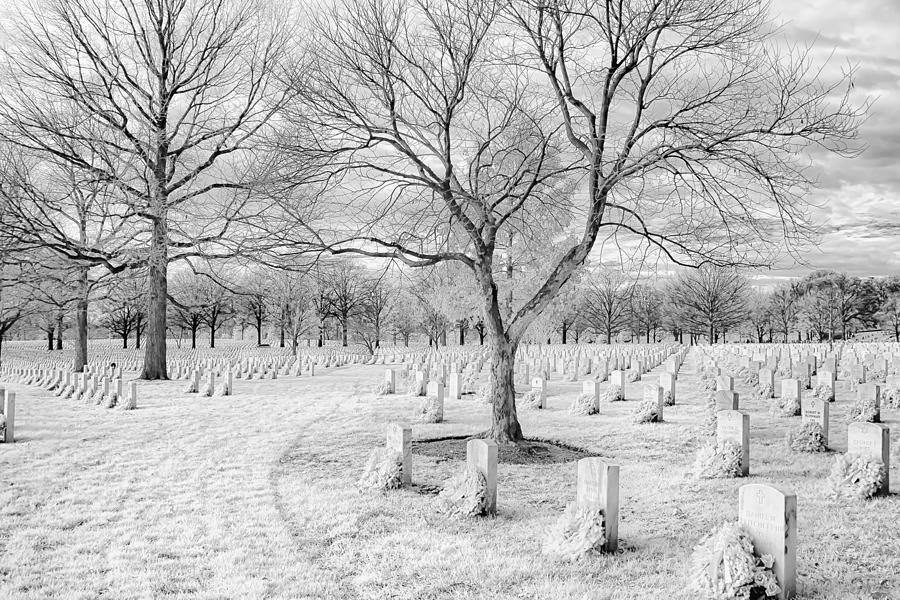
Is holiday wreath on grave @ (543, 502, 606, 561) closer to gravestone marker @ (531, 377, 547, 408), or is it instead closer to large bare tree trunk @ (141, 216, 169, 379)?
gravestone marker @ (531, 377, 547, 408)

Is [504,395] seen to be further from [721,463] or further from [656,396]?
[656,396]

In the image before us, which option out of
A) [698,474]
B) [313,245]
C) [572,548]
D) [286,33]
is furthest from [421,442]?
[286,33]

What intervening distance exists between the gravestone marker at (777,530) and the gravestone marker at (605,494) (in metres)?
0.97

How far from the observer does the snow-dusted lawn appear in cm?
410

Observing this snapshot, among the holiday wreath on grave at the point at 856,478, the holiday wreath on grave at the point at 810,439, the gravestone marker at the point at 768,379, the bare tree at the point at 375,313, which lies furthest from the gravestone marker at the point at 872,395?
the bare tree at the point at 375,313

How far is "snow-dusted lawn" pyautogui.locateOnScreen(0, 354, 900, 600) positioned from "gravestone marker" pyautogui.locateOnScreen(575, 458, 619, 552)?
0.20 m

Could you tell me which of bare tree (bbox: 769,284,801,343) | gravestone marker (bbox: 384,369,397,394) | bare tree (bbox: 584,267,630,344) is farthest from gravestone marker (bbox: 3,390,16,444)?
bare tree (bbox: 769,284,801,343)

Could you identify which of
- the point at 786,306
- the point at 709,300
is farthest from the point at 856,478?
the point at 786,306

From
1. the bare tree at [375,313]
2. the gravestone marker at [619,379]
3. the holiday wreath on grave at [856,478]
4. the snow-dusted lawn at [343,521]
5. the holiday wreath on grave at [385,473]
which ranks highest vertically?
the bare tree at [375,313]

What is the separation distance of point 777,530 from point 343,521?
11.6ft

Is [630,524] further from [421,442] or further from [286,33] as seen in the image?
[286,33]

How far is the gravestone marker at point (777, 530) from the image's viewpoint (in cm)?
369

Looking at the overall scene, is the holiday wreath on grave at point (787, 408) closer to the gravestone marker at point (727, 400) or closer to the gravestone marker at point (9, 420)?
the gravestone marker at point (727, 400)

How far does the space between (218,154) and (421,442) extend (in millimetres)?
15440
